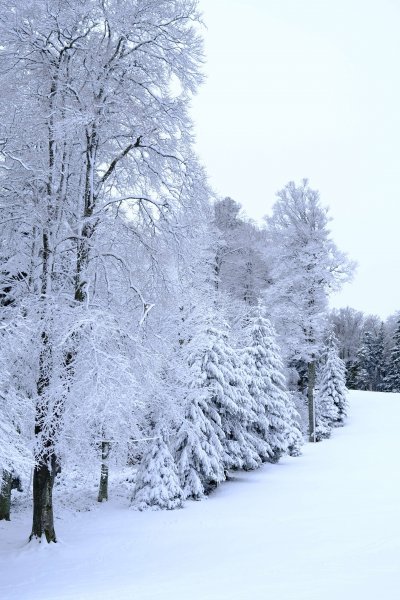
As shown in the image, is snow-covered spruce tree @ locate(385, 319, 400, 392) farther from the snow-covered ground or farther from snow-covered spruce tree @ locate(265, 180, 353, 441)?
the snow-covered ground

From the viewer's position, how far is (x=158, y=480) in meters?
13.5

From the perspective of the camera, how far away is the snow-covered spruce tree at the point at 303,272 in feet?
79.9

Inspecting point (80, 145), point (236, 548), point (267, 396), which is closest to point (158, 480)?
point (236, 548)

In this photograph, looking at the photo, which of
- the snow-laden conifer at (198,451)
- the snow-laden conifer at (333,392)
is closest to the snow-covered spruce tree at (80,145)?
the snow-laden conifer at (198,451)

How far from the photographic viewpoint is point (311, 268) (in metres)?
25.3

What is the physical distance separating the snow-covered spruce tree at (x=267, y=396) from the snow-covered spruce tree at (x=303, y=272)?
4.68 meters

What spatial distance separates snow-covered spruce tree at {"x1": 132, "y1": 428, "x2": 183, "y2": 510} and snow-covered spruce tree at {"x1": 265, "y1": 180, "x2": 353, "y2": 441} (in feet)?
36.9

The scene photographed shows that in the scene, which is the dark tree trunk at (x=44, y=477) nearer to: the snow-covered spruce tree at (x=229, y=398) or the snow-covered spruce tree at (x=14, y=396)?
the snow-covered spruce tree at (x=14, y=396)

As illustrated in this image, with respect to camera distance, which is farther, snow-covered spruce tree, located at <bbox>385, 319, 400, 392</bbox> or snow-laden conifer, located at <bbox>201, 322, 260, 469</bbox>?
snow-covered spruce tree, located at <bbox>385, 319, 400, 392</bbox>

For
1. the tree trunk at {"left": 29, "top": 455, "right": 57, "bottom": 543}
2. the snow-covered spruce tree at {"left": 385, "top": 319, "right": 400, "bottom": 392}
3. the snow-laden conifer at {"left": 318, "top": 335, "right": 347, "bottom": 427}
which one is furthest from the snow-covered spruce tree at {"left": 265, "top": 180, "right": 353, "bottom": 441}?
the snow-covered spruce tree at {"left": 385, "top": 319, "right": 400, "bottom": 392}

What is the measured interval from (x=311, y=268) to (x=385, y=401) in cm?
1359

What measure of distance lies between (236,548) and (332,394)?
67.0 ft

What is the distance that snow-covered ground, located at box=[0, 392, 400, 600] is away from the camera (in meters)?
6.38

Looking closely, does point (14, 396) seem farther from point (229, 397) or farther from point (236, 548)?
point (229, 397)
